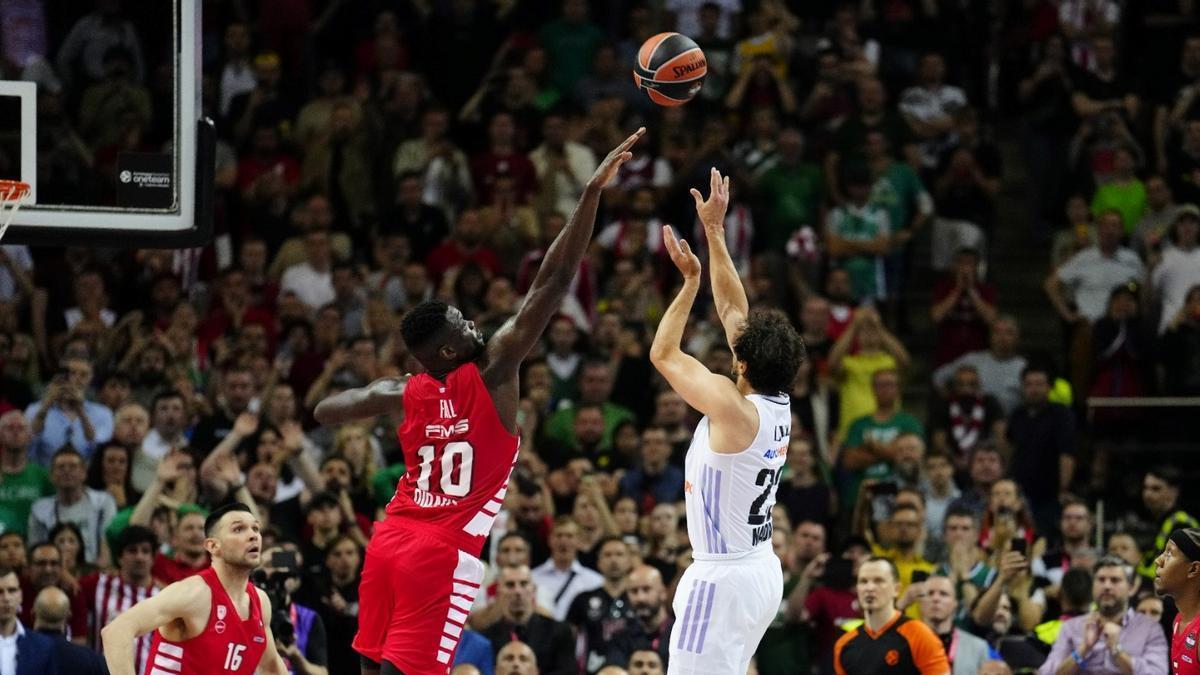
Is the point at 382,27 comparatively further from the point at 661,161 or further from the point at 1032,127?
the point at 1032,127

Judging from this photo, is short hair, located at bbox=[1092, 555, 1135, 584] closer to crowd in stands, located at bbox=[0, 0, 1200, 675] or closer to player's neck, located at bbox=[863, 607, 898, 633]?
crowd in stands, located at bbox=[0, 0, 1200, 675]

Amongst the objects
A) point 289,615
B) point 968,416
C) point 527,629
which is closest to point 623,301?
point 968,416

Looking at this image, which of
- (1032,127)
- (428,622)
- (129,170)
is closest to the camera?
(428,622)

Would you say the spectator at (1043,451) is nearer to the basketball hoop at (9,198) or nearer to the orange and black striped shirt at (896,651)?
the orange and black striped shirt at (896,651)

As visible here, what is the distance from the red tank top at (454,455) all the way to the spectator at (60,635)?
4415 mm

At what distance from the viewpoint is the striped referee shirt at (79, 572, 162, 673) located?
14062 mm

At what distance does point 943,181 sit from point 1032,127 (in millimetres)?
1825

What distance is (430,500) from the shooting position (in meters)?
9.62

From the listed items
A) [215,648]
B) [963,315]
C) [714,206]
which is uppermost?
[714,206]

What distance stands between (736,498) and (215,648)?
9.25 feet

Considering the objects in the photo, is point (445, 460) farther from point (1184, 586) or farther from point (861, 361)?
point (861, 361)

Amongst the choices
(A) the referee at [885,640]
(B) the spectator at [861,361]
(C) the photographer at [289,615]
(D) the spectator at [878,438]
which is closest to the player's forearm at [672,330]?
(A) the referee at [885,640]

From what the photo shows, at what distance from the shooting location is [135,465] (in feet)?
51.9

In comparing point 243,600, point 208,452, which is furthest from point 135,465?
point 243,600
